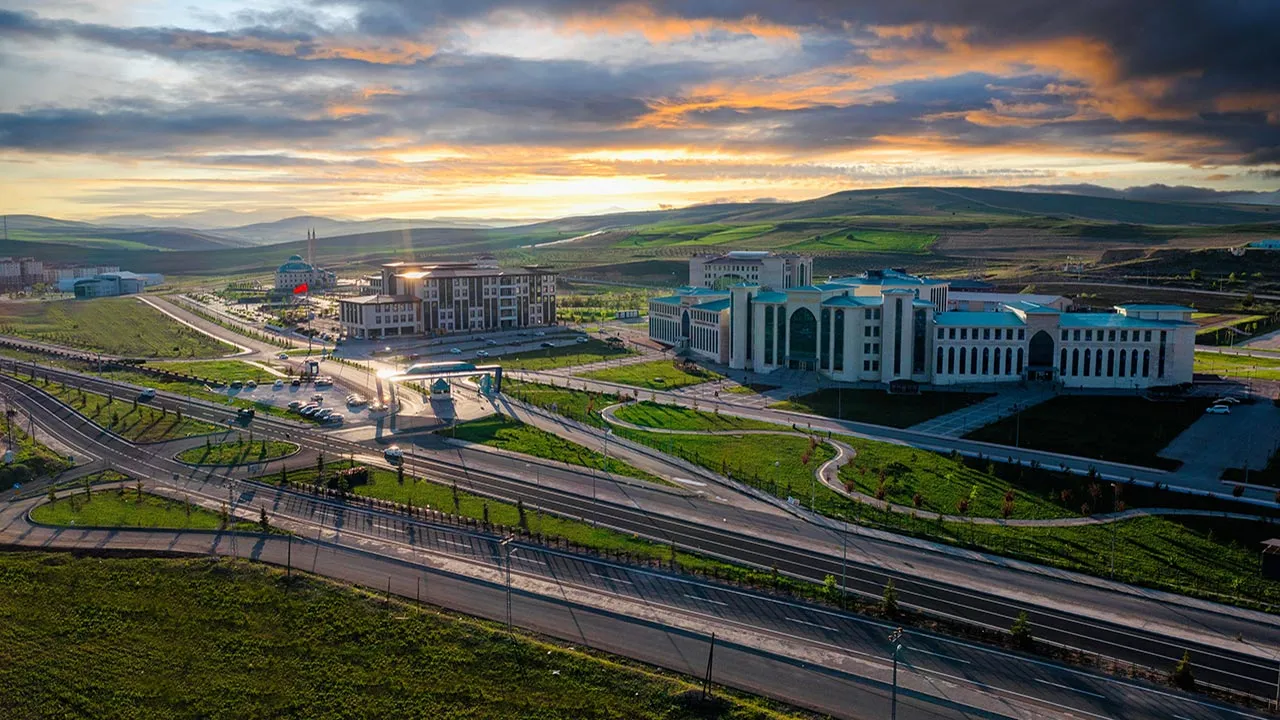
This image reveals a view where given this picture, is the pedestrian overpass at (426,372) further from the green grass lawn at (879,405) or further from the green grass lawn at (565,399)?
the green grass lawn at (879,405)

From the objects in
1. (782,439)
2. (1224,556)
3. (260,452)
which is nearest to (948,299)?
(782,439)

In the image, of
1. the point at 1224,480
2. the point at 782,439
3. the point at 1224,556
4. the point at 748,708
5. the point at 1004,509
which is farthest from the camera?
the point at 782,439

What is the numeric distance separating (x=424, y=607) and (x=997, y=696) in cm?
2393

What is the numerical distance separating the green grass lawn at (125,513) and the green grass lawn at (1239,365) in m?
94.6

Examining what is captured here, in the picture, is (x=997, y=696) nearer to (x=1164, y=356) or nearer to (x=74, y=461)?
(x=74, y=461)

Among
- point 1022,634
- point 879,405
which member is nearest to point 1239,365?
point 879,405

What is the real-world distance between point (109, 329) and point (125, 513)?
110 m

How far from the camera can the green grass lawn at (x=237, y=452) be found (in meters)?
65.2

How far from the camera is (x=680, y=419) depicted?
78.4 metres

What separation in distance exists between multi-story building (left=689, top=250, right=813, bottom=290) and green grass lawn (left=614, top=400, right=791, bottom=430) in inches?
2385

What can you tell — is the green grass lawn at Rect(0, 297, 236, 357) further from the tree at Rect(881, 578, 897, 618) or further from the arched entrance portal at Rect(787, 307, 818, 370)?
the tree at Rect(881, 578, 897, 618)

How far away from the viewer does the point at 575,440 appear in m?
71.6

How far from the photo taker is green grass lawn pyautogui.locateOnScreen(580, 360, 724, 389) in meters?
95.4

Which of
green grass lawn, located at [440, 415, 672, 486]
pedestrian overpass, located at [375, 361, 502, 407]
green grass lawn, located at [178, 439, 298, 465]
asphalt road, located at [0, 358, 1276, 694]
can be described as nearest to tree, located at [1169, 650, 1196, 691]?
asphalt road, located at [0, 358, 1276, 694]
